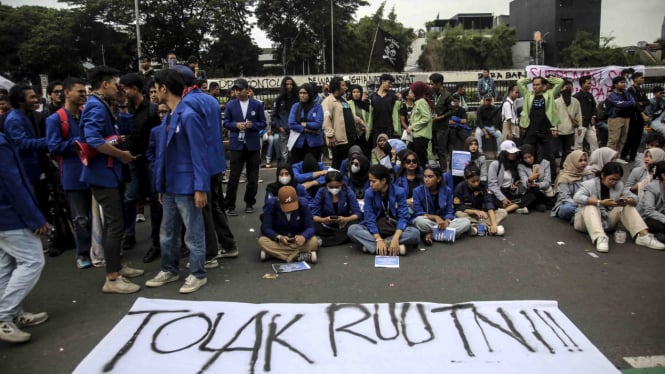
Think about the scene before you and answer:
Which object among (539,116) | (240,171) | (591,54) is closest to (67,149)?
(240,171)

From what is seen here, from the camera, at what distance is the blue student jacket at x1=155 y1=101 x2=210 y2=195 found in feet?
14.6

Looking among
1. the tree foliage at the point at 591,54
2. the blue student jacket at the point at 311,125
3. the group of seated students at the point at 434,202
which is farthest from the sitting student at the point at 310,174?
the tree foliage at the point at 591,54

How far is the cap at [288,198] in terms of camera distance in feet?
18.1

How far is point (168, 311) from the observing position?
430 centimetres

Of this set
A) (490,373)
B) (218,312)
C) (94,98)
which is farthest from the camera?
(94,98)

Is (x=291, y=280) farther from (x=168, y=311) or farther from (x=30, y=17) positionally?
(x=30, y=17)

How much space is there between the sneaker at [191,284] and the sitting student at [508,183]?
4437mm

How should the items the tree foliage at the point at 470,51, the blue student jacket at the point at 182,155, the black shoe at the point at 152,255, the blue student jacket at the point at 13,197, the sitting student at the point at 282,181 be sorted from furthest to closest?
the tree foliage at the point at 470,51 < the sitting student at the point at 282,181 < the black shoe at the point at 152,255 < the blue student jacket at the point at 182,155 < the blue student jacket at the point at 13,197

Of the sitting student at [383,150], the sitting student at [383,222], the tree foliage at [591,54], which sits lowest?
the sitting student at [383,222]

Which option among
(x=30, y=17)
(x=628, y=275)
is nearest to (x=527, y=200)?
(x=628, y=275)

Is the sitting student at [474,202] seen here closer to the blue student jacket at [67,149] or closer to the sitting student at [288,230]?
the sitting student at [288,230]

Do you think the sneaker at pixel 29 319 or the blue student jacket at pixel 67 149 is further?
the blue student jacket at pixel 67 149

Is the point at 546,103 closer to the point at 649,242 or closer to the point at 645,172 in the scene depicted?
the point at 645,172

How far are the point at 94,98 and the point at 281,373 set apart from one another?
10.2 ft
